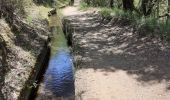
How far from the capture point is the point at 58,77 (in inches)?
577

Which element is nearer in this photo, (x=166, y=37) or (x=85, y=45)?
(x=166, y=37)

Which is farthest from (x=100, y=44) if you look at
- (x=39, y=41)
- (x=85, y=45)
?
(x=39, y=41)

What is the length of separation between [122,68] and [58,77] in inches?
118

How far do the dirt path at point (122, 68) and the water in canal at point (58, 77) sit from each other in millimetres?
716

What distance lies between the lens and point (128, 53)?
14.8 meters

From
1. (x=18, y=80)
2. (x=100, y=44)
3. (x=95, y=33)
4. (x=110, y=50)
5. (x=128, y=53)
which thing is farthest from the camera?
(x=95, y=33)

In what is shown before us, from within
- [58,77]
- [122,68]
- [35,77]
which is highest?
[122,68]

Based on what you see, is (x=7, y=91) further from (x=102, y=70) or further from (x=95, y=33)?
(x=95, y=33)

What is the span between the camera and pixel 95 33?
21.0 meters

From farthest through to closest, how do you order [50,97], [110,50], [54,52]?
[54,52], [110,50], [50,97]

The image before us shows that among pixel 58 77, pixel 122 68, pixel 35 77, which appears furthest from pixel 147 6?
pixel 35 77

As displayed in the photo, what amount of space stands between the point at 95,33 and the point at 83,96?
35.1 ft

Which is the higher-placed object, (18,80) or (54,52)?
(18,80)

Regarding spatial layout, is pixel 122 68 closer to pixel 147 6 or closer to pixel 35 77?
pixel 35 77
